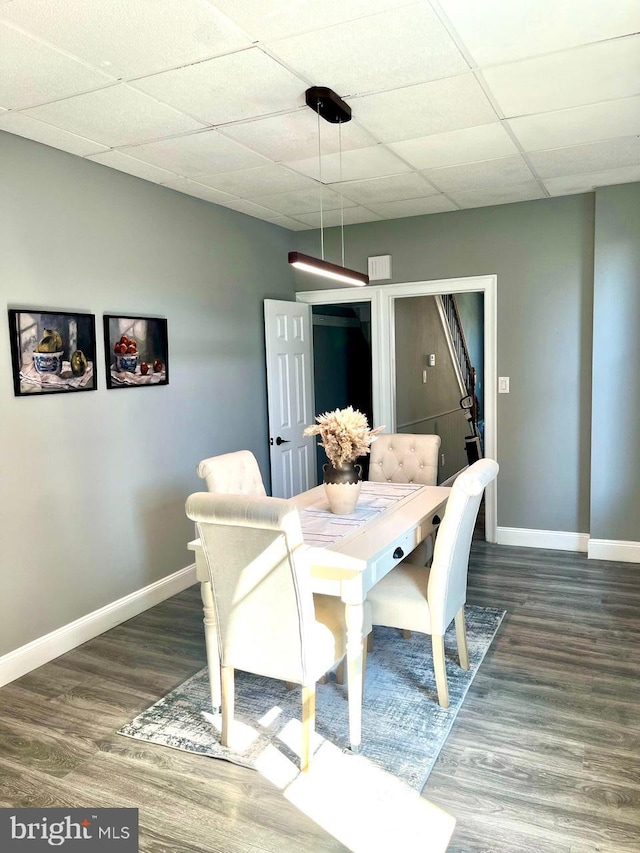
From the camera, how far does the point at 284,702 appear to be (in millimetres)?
2844

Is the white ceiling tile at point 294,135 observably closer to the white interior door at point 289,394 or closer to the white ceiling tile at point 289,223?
the white ceiling tile at point 289,223

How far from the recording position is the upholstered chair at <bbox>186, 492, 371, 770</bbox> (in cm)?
214

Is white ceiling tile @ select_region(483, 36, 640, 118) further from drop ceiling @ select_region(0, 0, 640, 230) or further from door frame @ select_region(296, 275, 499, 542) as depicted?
door frame @ select_region(296, 275, 499, 542)

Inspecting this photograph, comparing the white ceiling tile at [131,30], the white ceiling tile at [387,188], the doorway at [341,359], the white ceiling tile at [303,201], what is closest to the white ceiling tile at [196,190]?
the white ceiling tile at [303,201]

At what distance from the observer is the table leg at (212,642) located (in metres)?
2.61

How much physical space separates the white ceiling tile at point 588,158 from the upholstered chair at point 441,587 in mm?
1926

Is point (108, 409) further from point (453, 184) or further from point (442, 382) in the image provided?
point (442, 382)

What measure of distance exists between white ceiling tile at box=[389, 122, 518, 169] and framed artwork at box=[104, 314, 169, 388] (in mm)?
1735

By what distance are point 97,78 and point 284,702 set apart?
2.66m

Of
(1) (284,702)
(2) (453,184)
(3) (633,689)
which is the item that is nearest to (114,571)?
(1) (284,702)

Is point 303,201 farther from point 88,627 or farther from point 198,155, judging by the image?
point 88,627

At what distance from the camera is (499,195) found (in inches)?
179

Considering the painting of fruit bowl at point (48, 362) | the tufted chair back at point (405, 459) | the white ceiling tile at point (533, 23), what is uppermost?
the white ceiling tile at point (533, 23)

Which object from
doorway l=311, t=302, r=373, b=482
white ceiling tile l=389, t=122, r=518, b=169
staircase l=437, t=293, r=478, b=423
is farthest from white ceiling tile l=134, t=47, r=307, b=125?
staircase l=437, t=293, r=478, b=423
